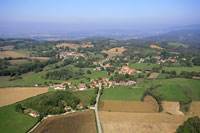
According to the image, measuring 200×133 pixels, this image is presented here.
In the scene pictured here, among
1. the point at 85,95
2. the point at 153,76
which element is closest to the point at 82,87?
the point at 85,95

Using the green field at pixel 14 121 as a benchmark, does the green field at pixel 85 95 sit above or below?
above

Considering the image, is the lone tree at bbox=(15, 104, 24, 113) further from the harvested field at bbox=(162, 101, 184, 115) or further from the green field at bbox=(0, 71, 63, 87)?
the harvested field at bbox=(162, 101, 184, 115)

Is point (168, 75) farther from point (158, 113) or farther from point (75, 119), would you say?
point (75, 119)

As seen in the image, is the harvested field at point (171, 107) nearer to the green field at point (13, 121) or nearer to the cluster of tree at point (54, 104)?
the cluster of tree at point (54, 104)

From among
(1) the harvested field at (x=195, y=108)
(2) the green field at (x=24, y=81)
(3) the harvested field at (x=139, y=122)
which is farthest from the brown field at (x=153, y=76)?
(2) the green field at (x=24, y=81)

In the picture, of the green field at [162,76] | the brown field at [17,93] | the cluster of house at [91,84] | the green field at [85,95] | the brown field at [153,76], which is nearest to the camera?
the green field at [85,95]

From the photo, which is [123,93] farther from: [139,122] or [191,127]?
[191,127]
